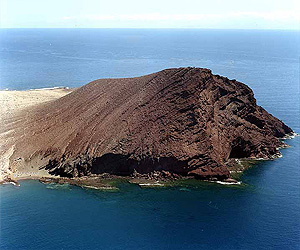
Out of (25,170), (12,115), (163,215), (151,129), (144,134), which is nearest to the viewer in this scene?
(163,215)

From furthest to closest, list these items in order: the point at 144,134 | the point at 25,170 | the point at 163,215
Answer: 1. the point at 144,134
2. the point at 25,170
3. the point at 163,215

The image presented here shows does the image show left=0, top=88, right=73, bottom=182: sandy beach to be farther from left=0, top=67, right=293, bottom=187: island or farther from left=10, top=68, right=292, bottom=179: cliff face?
left=10, top=68, right=292, bottom=179: cliff face

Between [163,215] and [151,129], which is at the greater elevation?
[151,129]

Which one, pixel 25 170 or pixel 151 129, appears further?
pixel 151 129

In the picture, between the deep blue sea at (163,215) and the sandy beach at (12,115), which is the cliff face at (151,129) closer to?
the sandy beach at (12,115)

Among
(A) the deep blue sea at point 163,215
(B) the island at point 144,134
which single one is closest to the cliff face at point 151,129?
(B) the island at point 144,134

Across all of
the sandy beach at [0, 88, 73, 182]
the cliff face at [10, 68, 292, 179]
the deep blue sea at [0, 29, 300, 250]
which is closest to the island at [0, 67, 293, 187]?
the cliff face at [10, 68, 292, 179]

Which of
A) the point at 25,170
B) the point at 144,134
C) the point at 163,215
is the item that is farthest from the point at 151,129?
the point at 25,170

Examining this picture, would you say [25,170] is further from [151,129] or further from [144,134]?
[151,129]
